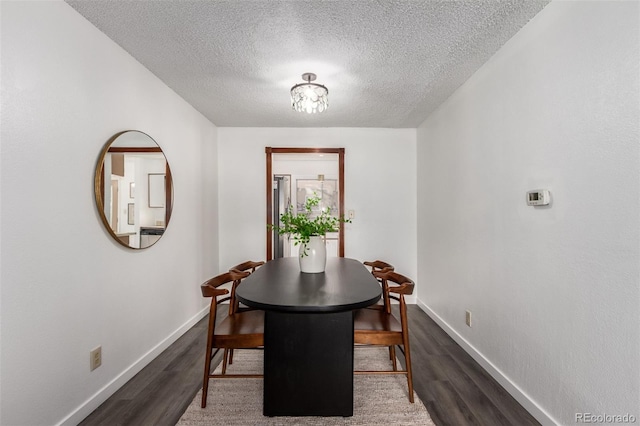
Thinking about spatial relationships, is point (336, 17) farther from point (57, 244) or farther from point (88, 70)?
point (57, 244)

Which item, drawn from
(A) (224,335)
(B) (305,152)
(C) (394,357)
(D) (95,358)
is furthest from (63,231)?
(B) (305,152)

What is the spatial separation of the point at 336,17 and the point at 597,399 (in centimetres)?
237

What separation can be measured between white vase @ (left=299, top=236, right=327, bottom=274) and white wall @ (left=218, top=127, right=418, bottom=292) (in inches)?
76.0

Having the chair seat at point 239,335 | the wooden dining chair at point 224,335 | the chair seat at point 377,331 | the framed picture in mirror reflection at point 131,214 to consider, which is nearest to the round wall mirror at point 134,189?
A: the framed picture in mirror reflection at point 131,214

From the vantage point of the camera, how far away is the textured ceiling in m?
1.71

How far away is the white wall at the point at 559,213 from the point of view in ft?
4.24

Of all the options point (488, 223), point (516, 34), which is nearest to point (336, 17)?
point (516, 34)

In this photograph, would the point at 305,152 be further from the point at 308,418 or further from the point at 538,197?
the point at 308,418

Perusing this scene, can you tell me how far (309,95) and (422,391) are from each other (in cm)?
234

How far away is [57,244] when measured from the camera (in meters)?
1.63

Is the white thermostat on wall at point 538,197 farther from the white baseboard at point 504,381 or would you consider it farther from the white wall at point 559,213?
the white baseboard at point 504,381

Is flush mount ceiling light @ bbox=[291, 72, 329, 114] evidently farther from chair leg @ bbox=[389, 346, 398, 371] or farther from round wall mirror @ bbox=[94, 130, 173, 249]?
chair leg @ bbox=[389, 346, 398, 371]

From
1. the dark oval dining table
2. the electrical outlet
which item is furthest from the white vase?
the electrical outlet

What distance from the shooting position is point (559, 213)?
1622 mm
